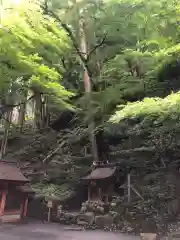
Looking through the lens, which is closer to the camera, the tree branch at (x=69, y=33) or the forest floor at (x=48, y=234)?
the forest floor at (x=48, y=234)

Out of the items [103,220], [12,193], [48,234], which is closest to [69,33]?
[12,193]

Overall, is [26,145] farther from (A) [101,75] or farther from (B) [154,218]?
(B) [154,218]

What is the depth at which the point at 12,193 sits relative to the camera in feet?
43.4

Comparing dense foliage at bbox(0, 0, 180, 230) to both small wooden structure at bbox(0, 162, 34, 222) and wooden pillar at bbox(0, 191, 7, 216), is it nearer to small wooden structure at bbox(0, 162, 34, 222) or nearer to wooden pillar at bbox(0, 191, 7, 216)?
small wooden structure at bbox(0, 162, 34, 222)

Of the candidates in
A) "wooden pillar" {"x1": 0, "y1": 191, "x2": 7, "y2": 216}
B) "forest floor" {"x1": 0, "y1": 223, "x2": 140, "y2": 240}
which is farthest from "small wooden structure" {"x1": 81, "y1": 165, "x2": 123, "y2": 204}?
"wooden pillar" {"x1": 0, "y1": 191, "x2": 7, "y2": 216}

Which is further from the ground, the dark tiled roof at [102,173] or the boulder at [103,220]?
the dark tiled roof at [102,173]

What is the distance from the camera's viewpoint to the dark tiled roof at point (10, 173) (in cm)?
1271

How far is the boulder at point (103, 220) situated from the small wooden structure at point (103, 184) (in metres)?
1.00

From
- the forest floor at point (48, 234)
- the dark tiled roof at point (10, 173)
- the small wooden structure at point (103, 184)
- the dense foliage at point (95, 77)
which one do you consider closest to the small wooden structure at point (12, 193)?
the dark tiled roof at point (10, 173)

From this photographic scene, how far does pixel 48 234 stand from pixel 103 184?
3999 millimetres

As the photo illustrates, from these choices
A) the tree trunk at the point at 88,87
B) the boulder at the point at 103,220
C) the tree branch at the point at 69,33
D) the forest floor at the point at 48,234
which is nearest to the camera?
the forest floor at the point at 48,234

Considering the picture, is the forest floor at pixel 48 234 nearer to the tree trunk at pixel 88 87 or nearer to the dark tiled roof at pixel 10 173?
the dark tiled roof at pixel 10 173

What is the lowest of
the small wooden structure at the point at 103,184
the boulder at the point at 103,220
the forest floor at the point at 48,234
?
the forest floor at the point at 48,234

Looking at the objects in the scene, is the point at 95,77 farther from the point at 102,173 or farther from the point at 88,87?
the point at 102,173
